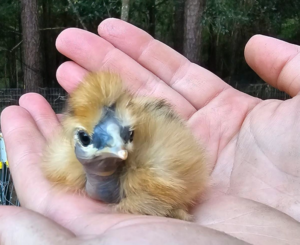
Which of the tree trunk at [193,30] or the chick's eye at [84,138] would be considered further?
the tree trunk at [193,30]

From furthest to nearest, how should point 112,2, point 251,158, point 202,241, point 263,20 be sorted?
point 263,20, point 112,2, point 251,158, point 202,241

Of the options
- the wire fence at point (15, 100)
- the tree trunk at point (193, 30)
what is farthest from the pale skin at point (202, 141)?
the tree trunk at point (193, 30)

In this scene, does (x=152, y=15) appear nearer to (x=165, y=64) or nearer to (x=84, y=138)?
(x=165, y=64)

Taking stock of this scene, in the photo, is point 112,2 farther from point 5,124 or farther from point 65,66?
point 5,124

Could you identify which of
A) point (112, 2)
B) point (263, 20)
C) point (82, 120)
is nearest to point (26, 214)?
point (82, 120)

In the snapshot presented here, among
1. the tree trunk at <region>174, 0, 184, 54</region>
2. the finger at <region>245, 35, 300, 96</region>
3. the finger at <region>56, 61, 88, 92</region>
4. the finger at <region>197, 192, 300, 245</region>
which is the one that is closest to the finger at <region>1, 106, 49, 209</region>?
the finger at <region>56, 61, 88, 92</region>

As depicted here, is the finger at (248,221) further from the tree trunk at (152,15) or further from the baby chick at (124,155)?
the tree trunk at (152,15)
